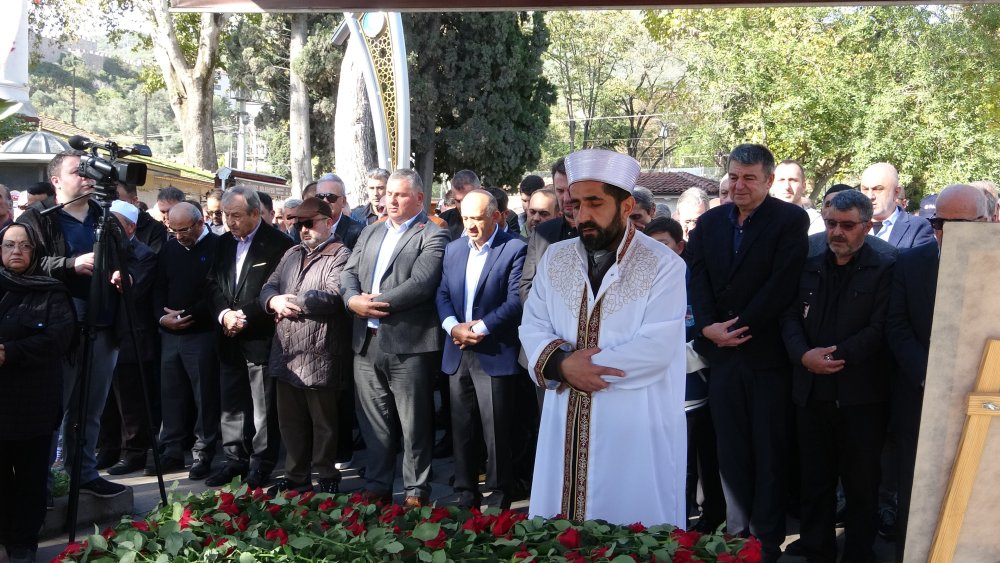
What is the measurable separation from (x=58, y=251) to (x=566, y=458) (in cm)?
400

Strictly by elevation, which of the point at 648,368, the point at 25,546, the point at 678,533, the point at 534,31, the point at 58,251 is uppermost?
the point at 534,31

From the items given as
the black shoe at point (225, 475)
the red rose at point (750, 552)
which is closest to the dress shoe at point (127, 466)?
the black shoe at point (225, 475)

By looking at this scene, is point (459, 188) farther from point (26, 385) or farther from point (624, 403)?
point (624, 403)

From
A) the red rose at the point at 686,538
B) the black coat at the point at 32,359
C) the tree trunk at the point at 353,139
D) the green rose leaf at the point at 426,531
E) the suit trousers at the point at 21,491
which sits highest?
the tree trunk at the point at 353,139

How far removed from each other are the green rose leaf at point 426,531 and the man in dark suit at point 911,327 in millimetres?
3127

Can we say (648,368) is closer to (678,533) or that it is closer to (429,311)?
(678,533)

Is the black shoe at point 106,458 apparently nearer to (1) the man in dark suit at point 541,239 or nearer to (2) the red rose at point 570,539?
(1) the man in dark suit at point 541,239

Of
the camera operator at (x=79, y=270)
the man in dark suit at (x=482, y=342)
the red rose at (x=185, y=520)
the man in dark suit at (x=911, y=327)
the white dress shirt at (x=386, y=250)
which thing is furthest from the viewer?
the white dress shirt at (x=386, y=250)

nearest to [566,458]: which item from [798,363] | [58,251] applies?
[798,363]

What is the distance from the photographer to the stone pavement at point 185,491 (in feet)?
19.1

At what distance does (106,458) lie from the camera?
7898 mm

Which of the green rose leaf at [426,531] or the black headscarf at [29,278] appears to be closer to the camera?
the green rose leaf at [426,531]

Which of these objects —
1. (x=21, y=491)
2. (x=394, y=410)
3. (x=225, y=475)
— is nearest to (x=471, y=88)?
(x=225, y=475)

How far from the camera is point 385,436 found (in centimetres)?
680
